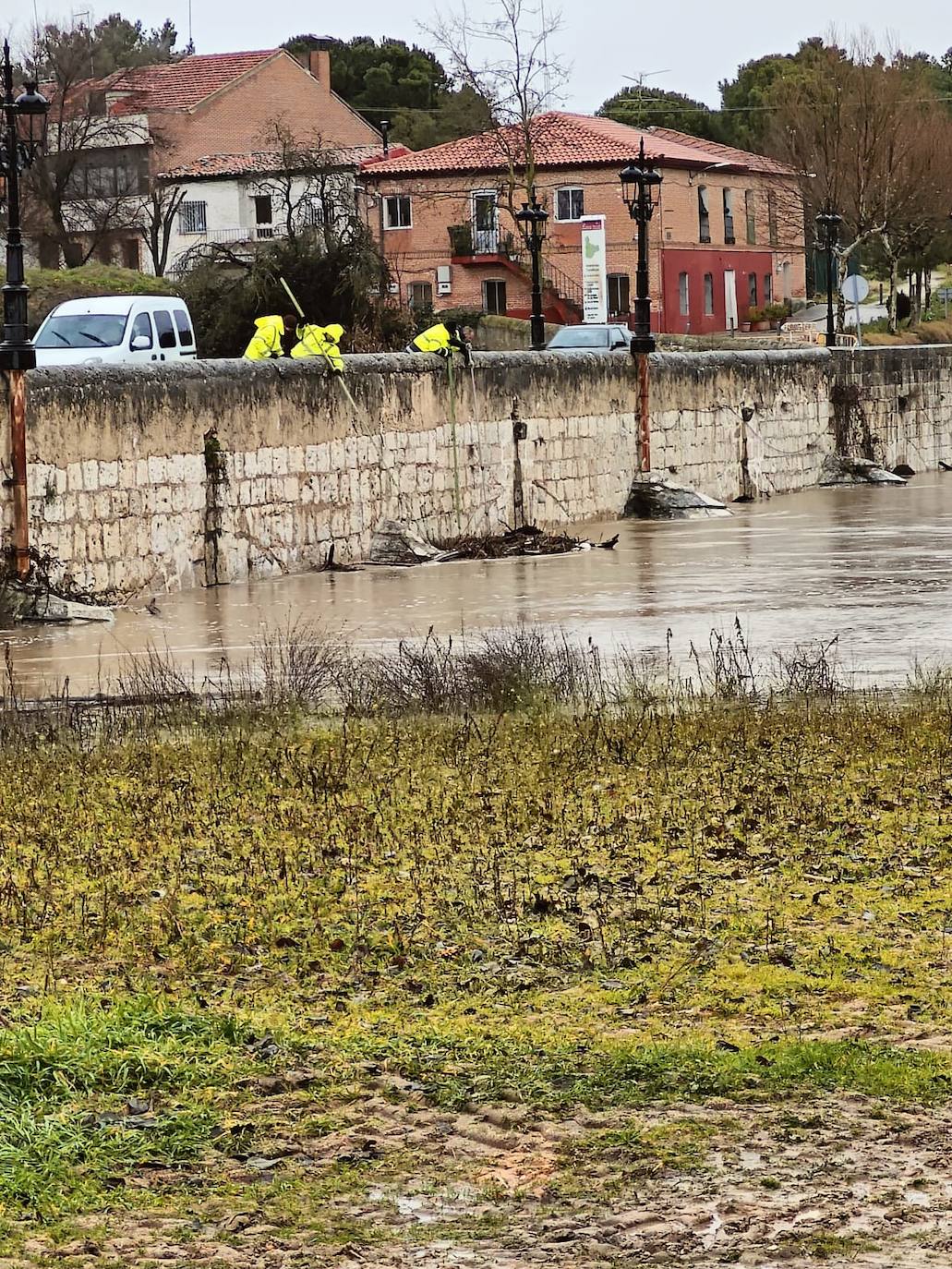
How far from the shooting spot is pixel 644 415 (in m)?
29.8

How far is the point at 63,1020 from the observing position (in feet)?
20.5

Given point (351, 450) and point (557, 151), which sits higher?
point (557, 151)

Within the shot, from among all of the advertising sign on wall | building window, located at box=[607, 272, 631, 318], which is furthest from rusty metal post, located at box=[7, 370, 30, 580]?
building window, located at box=[607, 272, 631, 318]

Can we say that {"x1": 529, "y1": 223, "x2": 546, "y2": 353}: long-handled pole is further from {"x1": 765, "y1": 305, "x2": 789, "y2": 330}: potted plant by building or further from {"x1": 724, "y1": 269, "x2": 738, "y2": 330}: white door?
{"x1": 724, "y1": 269, "x2": 738, "y2": 330}: white door

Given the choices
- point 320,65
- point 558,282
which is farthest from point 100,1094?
point 320,65

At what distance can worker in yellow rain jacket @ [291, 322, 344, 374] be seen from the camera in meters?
22.6

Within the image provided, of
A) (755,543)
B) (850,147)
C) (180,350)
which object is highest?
(850,147)

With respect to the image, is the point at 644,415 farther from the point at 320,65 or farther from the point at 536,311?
the point at 320,65

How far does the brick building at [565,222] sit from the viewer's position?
67.9m

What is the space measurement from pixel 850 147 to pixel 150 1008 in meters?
66.7

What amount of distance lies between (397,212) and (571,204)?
632 cm

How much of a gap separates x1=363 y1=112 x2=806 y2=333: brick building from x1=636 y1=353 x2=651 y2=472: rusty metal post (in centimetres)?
3647

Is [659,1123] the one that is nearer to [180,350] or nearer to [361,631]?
[361,631]

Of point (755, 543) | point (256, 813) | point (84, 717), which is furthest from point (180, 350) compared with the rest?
point (256, 813)
